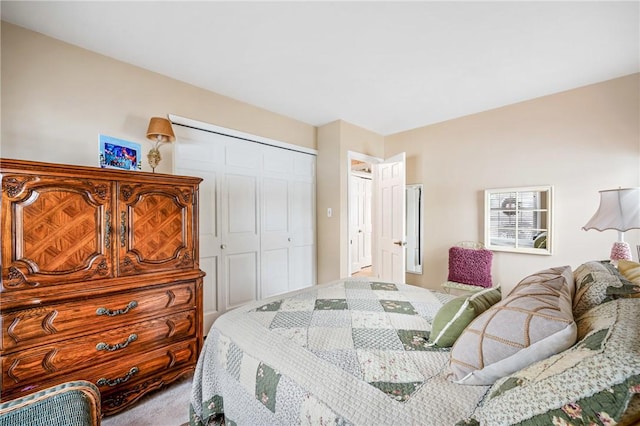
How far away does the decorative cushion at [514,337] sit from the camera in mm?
776

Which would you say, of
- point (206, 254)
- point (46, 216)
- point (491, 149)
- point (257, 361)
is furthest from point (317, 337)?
point (491, 149)

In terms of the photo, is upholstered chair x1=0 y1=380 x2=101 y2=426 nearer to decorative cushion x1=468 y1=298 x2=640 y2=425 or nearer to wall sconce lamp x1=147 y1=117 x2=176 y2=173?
decorative cushion x1=468 y1=298 x2=640 y2=425

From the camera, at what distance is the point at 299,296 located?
1800 millimetres

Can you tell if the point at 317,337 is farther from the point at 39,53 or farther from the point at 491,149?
the point at 491,149

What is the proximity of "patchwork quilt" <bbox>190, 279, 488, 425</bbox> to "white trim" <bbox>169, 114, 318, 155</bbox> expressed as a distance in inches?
78.4

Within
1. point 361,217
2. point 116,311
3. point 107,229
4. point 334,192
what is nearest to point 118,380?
point 116,311

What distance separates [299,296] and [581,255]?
2959 mm

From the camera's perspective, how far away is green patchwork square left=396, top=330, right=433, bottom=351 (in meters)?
1.12

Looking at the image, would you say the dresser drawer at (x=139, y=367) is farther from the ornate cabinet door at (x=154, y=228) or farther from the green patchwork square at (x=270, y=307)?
the green patchwork square at (x=270, y=307)

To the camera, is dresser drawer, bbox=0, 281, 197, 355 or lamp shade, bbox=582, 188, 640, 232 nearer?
dresser drawer, bbox=0, 281, 197, 355

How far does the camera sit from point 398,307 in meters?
1.59

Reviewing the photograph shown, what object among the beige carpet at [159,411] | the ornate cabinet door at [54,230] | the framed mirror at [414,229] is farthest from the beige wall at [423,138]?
the beige carpet at [159,411]

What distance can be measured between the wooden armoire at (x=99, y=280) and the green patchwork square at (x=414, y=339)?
1561mm

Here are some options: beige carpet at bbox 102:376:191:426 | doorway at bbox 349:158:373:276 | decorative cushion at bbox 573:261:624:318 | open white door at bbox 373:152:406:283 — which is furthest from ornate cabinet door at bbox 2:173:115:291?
doorway at bbox 349:158:373:276
